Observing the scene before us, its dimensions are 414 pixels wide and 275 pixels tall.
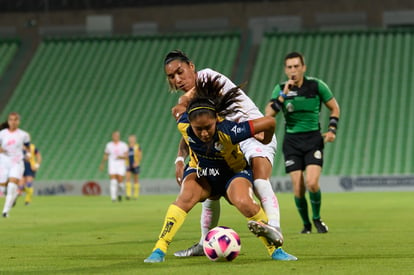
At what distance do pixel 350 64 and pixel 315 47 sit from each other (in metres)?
1.97

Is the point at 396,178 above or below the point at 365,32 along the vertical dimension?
below

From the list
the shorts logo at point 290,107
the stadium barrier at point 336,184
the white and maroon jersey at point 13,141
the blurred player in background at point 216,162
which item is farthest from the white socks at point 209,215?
the stadium barrier at point 336,184

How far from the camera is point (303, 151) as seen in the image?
13133 millimetres

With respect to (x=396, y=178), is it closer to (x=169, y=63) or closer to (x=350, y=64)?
(x=350, y=64)

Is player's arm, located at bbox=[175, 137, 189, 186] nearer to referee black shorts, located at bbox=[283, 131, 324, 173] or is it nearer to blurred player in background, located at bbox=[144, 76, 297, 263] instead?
blurred player in background, located at bbox=[144, 76, 297, 263]

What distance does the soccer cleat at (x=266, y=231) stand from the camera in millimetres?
7738

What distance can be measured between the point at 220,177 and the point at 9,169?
1228 cm

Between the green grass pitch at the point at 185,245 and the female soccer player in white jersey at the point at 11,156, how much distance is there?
531 millimetres

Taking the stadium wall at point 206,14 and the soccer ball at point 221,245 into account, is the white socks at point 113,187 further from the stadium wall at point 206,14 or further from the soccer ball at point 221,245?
the soccer ball at point 221,245

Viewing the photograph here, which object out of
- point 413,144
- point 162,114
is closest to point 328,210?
point 413,144

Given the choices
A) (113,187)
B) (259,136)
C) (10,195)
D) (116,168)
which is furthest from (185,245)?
(116,168)

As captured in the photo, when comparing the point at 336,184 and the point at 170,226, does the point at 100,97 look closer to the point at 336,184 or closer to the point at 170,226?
the point at 336,184

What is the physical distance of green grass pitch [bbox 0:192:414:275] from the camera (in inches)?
316

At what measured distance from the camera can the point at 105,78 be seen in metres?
41.5
